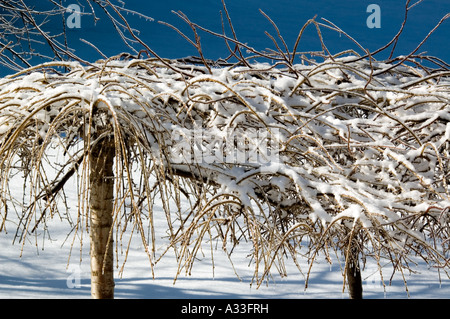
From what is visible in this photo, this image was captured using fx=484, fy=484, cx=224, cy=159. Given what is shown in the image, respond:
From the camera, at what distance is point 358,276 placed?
5.82 metres

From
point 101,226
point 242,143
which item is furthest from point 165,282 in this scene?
A: point 242,143

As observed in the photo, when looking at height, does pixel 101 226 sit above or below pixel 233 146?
below

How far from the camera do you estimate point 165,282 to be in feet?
25.7

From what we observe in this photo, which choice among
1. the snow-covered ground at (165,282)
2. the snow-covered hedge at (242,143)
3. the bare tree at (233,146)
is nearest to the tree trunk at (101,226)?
the bare tree at (233,146)

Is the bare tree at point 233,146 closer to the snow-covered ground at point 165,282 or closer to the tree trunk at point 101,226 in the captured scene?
the tree trunk at point 101,226

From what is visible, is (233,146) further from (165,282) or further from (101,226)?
(165,282)

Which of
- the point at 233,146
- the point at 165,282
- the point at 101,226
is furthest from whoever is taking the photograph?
the point at 165,282

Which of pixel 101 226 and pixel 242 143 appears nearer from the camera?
pixel 242 143

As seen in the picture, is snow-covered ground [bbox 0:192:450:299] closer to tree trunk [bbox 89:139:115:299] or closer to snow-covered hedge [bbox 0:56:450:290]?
tree trunk [bbox 89:139:115:299]

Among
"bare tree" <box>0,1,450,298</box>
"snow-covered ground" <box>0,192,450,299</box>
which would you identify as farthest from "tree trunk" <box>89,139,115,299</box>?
"snow-covered ground" <box>0,192,450,299</box>

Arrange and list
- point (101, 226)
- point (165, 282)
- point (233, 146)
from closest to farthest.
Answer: point (233, 146) < point (101, 226) < point (165, 282)

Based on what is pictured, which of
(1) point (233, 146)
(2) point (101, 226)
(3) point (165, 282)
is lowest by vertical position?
(3) point (165, 282)

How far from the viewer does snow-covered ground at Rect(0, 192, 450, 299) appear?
7.22 m
